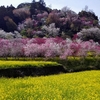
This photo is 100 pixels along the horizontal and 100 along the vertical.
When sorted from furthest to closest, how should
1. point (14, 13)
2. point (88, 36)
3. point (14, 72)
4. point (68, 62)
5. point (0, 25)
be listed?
1. point (14, 13)
2. point (0, 25)
3. point (88, 36)
4. point (68, 62)
5. point (14, 72)

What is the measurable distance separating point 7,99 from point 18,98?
2.44 feet

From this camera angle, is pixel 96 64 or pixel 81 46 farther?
pixel 81 46

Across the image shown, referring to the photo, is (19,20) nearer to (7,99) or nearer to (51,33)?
(51,33)

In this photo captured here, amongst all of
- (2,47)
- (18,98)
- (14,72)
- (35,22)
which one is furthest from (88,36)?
(18,98)

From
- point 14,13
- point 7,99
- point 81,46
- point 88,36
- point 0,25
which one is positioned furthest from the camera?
point 14,13

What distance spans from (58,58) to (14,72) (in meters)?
25.0

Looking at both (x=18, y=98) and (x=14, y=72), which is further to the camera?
(x=14, y=72)

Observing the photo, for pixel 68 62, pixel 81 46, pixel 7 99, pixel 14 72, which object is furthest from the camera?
pixel 81 46

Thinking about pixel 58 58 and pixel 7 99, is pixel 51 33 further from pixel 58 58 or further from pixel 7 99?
pixel 7 99

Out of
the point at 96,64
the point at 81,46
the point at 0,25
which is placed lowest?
the point at 96,64

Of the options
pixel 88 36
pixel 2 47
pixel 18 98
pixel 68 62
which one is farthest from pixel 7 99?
pixel 88 36

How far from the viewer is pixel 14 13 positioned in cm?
11200

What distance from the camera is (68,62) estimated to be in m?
54.2

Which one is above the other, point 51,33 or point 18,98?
point 51,33
